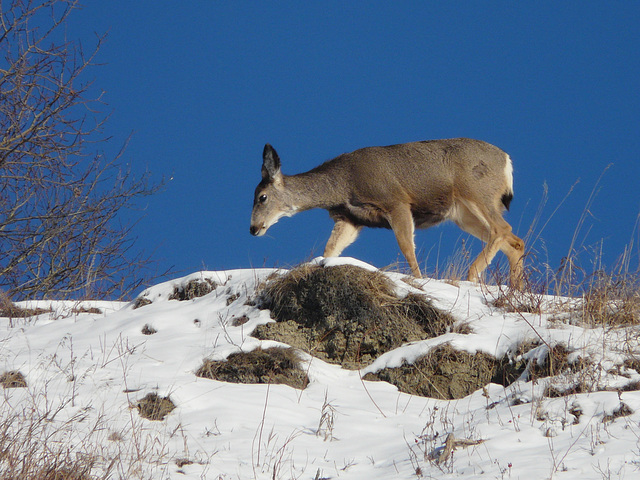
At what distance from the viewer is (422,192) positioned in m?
11.0

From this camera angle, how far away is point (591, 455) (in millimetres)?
4508

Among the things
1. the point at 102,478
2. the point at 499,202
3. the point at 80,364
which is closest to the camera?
the point at 102,478

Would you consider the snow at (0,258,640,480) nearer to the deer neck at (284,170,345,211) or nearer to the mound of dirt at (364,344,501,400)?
the mound of dirt at (364,344,501,400)

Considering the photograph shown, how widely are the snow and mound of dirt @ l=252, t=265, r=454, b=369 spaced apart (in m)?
0.17

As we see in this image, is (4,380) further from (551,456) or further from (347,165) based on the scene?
(347,165)

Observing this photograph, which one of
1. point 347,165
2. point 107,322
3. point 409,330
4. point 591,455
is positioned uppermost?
point 347,165

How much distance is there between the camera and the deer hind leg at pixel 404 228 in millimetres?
10430

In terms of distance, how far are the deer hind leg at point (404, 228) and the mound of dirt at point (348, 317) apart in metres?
2.97

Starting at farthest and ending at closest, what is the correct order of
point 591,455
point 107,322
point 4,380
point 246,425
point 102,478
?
1. point 107,322
2. point 4,380
3. point 246,425
4. point 591,455
5. point 102,478

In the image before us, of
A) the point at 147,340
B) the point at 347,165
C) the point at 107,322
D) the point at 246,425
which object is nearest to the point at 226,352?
the point at 147,340

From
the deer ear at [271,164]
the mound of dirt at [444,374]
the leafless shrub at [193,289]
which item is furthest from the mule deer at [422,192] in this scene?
the mound of dirt at [444,374]

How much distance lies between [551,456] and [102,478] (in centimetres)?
257

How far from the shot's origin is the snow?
4.61 meters

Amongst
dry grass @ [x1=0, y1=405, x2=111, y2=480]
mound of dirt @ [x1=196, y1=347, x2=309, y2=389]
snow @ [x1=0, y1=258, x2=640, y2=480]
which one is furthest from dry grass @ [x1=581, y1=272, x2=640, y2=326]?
dry grass @ [x1=0, y1=405, x2=111, y2=480]
